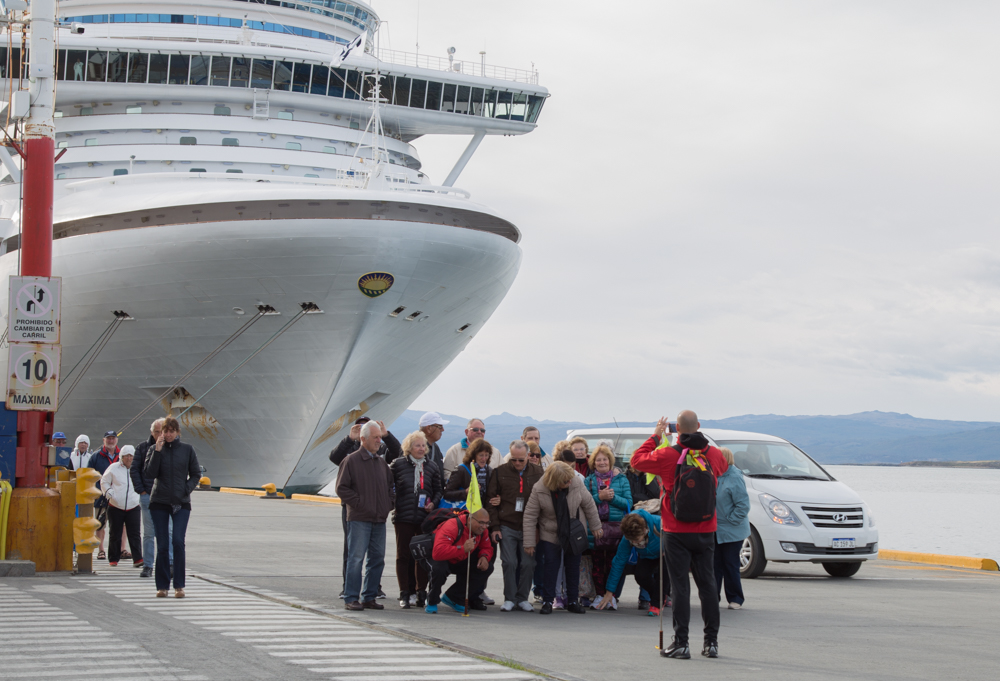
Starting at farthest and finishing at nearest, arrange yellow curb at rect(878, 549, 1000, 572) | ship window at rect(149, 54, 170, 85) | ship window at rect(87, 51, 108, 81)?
ship window at rect(149, 54, 170, 85), ship window at rect(87, 51, 108, 81), yellow curb at rect(878, 549, 1000, 572)

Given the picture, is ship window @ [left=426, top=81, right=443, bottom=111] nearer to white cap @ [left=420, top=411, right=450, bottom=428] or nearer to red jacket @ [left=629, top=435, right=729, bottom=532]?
white cap @ [left=420, top=411, right=450, bottom=428]

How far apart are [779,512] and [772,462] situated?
100cm

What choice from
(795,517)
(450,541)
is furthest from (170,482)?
(795,517)

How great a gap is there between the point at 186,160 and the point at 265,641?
1664 centimetres

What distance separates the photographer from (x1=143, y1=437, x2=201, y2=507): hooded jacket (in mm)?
8938

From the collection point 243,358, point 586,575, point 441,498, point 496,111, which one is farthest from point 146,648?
point 496,111

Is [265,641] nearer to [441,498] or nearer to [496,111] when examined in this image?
[441,498]

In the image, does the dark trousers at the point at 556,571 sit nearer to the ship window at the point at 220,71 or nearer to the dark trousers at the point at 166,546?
the dark trousers at the point at 166,546

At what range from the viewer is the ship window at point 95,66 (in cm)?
2250

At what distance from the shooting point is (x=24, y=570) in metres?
9.85

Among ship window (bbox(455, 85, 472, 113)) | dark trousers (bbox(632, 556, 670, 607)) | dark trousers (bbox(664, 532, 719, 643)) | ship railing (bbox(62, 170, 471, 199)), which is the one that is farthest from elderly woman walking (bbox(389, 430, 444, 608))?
ship window (bbox(455, 85, 472, 113))

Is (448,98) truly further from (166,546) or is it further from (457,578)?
(457,578)

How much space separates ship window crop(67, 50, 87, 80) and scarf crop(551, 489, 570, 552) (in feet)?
58.5

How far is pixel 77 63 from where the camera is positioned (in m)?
22.6
